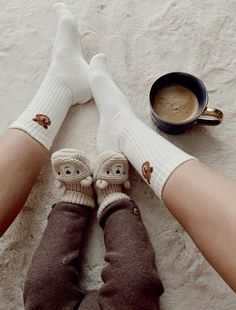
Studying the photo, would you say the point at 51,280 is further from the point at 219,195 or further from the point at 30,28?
the point at 30,28

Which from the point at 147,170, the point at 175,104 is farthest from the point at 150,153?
the point at 175,104

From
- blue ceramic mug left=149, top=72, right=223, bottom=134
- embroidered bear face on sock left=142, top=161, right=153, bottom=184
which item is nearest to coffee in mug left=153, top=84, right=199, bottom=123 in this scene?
blue ceramic mug left=149, top=72, right=223, bottom=134

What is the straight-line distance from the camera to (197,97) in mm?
887

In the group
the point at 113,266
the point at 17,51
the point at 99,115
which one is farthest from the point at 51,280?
the point at 17,51

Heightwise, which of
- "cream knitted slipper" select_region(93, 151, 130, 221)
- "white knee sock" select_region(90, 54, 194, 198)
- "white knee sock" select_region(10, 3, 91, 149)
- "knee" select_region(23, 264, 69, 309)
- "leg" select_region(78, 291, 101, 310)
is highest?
"white knee sock" select_region(10, 3, 91, 149)

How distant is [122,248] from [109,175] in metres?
0.16

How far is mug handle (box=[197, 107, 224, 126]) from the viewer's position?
0.86 m

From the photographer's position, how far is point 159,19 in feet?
3.40

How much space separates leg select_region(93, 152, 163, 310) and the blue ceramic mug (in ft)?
0.41

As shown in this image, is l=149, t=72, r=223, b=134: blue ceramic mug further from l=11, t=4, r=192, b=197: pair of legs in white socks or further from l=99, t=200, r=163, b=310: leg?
l=99, t=200, r=163, b=310: leg

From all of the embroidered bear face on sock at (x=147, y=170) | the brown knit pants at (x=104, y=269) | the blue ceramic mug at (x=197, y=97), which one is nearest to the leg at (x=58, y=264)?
the brown knit pants at (x=104, y=269)

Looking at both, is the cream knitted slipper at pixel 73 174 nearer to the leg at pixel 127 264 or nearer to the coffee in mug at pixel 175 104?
the leg at pixel 127 264

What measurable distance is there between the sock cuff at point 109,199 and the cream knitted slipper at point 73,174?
0.03 metres

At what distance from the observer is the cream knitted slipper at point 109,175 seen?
864 millimetres
